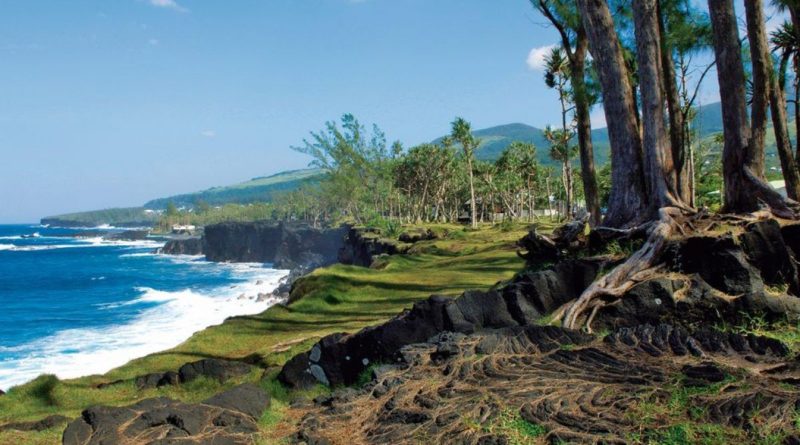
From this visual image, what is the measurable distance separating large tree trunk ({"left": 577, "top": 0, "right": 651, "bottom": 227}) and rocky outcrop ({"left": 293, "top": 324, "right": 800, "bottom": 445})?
5453 mm

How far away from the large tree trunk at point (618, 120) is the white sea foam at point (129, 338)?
25.5 m

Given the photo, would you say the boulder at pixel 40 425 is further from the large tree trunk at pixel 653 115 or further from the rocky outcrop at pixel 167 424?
the large tree trunk at pixel 653 115

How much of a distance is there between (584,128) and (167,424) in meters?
15.7

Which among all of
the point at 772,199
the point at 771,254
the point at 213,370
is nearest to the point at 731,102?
the point at 772,199

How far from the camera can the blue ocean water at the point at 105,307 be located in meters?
33.4

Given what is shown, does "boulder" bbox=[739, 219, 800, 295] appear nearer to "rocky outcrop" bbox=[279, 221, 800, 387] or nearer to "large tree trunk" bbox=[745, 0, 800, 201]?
"rocky outcrop" bbox=[279, 221, 800, 387]

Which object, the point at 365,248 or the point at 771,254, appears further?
the point at 365,248

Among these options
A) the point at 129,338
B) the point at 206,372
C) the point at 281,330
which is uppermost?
the point at 206,372

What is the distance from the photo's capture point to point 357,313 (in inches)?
670

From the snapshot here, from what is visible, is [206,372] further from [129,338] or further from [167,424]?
[129,338]

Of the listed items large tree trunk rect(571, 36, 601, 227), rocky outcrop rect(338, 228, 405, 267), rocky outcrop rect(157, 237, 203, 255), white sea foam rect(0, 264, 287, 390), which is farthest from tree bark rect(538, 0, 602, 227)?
rocky outcrop rect(157, 237, 203, 255)

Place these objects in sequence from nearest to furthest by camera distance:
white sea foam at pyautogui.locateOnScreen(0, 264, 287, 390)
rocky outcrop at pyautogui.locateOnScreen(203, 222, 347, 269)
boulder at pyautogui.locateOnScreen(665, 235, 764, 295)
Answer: boulder at pyautogui.locateOnScreen(665, 235, 764, 295), white sea foam at pyautogui.locateOnScreen(0, 264, 287, 390), rocky outcrop at pyautogui.locateOnScreen(203, 222, 347, 269)

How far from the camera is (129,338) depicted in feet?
124

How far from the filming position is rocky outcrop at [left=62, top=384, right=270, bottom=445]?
213 inches
